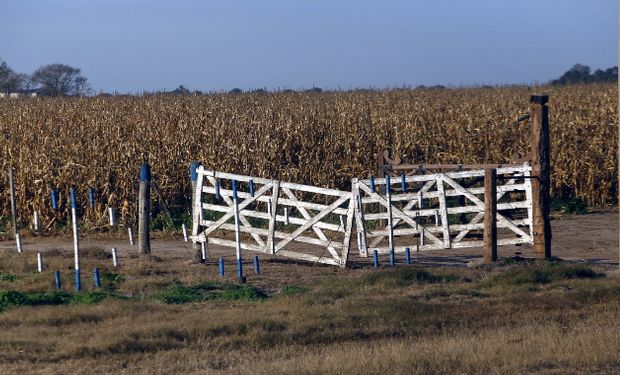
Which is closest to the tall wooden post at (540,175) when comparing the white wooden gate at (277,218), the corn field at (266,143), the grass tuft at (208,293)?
the white wooden gate at (277,218)

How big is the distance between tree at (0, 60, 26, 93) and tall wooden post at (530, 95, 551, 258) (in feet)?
136

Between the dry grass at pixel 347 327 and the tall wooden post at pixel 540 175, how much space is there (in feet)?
4.29

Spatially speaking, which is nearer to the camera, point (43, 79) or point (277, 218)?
point (277, 218)

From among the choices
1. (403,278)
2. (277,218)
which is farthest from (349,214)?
(403,278)

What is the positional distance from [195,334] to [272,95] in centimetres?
2442

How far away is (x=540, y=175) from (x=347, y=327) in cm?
618

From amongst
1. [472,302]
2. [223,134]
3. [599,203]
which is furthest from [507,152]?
[472,302]

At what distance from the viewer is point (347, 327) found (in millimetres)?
10375

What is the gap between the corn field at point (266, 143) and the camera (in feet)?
72.3

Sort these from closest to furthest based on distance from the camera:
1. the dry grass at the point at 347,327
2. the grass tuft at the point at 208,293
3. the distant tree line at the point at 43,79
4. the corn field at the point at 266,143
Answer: the dry grass at the point at 347,327 < the grass tuft at the point at 208,293 < the corn field at the point at 266,143 < the distant tree line at the point at 43,79

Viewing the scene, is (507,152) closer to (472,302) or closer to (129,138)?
(129,138)

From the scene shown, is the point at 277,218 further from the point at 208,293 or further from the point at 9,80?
the point at 9,80

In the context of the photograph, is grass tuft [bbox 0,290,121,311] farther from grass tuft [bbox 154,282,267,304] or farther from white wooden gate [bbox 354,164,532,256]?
white wooden gate [bbox 354,164,532,256]

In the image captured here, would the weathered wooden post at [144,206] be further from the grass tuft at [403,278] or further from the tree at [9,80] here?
the tree at [9,80]
